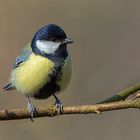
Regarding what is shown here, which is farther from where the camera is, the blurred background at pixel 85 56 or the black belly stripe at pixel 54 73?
the blurred background at pixel 85 56

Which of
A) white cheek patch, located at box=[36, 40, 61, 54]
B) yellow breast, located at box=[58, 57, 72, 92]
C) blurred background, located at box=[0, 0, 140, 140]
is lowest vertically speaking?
blurred background, located at box=[0, 0, 140, 140]

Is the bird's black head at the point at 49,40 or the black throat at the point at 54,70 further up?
the bird's black head at the point at 49,40

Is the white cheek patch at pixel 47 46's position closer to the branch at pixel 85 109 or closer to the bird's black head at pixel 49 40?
the bird's black head at pixel 49 40

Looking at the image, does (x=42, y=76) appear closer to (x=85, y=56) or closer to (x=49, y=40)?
(x=49, y=40)

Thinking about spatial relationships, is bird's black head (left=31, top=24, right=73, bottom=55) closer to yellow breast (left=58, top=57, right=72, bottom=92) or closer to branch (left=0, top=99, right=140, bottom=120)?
yellow breast (left=58, top=57, right=72, bottom=92)

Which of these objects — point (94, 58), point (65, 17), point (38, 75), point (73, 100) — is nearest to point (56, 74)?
point (38, 75)

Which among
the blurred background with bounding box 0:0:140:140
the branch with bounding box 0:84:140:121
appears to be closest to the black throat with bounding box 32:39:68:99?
the branch with bounding box 0:84:140:121

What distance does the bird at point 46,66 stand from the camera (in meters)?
2.63

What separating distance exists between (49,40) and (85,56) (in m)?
1.78

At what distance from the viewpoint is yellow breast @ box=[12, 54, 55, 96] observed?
104 inches

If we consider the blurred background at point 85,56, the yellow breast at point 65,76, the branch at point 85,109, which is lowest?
the blurred background at point 85,56

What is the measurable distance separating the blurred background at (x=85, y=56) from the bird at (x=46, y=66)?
3.00 ft

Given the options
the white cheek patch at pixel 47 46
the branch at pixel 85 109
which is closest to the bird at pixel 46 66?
the white cheek patch at pixel 47 46

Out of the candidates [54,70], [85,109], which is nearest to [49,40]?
[54,70]
